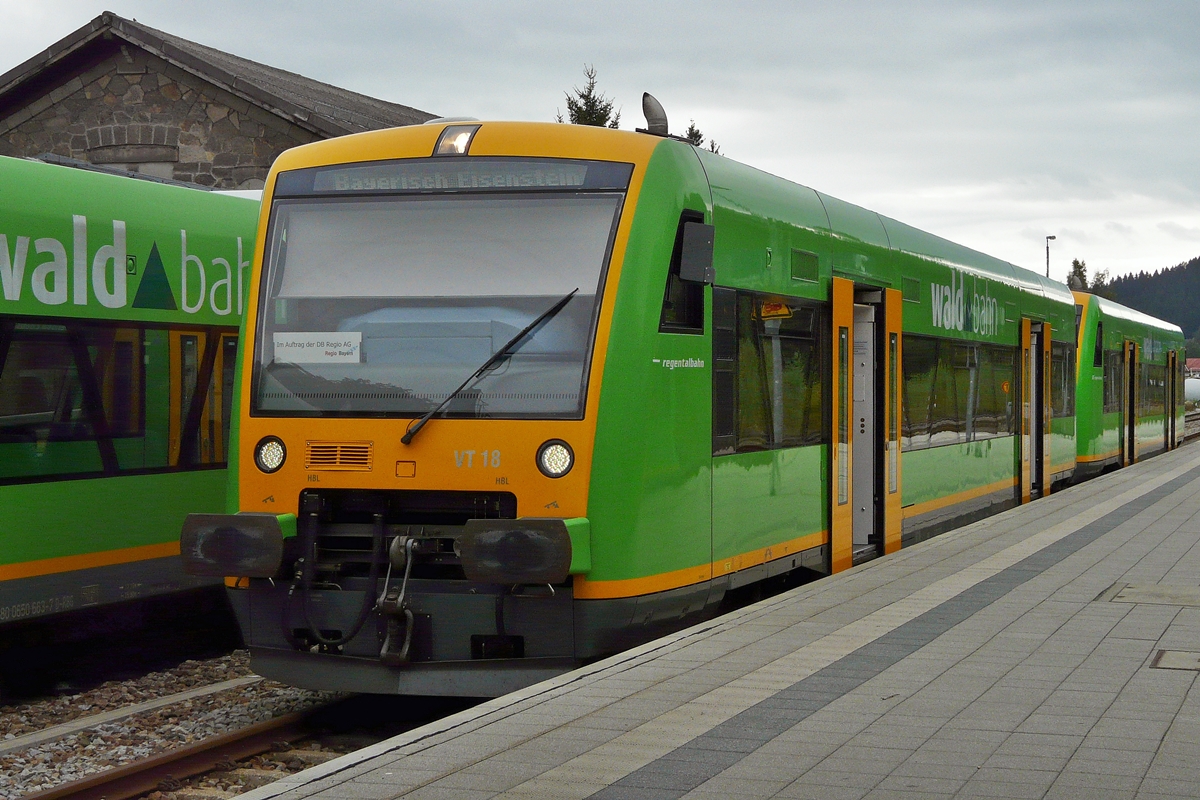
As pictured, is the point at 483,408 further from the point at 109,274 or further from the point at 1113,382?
the point at 1113,382

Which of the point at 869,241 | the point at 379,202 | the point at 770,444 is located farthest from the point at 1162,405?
the point at 379,202

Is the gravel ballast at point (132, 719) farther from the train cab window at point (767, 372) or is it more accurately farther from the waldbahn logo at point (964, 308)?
the waldbahn logo at point (964, 308)

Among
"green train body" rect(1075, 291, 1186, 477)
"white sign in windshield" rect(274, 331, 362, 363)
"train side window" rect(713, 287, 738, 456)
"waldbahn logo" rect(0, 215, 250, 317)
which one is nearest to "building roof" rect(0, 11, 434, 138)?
"waldbahn logo" rect(0, 215, 250, 317)

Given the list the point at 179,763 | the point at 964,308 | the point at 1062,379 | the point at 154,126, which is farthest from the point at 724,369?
the point at 154,126

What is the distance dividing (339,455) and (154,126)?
15.9 meters

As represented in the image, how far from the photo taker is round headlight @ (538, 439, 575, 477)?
749 cm

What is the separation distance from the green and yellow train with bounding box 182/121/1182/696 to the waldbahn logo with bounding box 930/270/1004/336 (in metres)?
5.90

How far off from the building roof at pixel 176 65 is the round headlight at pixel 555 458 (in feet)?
44.8

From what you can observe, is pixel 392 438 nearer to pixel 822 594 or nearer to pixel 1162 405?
pixel 822 594

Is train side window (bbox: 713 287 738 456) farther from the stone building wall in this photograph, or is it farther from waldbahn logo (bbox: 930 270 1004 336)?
the stone building wall

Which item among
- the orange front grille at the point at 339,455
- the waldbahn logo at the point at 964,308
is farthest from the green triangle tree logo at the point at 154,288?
the waldbahn logo at the point at 964,308

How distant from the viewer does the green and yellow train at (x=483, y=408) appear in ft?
24.8

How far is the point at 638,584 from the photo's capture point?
775 centimetres

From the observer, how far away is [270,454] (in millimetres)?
7984
